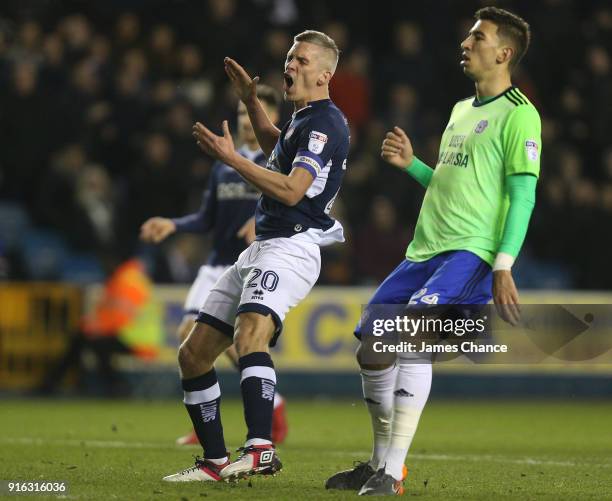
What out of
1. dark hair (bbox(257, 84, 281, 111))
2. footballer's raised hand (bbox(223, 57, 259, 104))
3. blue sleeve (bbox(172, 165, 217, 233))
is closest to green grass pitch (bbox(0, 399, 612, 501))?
blue sleeve (bbox(172, 165, 217, 233))

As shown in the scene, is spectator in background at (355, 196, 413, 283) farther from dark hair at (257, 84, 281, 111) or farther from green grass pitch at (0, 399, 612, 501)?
dark hair at (257, 84, 281, 111)

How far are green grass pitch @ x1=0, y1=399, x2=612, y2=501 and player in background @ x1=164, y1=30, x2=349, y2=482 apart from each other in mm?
255

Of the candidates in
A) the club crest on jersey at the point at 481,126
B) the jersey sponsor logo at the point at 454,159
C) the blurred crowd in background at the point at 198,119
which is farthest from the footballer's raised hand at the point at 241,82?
the blurred crowd in background at the point at 198,119

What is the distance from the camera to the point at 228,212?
9359 mm

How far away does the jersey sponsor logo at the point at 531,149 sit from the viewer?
612 cm

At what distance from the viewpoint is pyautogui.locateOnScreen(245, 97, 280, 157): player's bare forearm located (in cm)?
706

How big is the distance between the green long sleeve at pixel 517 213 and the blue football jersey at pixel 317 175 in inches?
37.6

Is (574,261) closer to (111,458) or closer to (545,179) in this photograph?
(545,179)

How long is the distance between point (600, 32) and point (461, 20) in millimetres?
1898

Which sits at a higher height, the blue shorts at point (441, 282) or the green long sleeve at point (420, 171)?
the green long sleeve at point (420, 171)

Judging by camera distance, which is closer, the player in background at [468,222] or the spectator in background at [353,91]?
the player in background at [468,222]

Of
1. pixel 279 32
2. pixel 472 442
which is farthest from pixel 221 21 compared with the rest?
pixel 472 442

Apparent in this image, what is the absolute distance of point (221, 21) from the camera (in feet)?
53.1

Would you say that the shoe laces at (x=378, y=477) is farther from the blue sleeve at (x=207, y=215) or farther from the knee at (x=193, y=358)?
the blue sleeve at (x=207, y=215)
